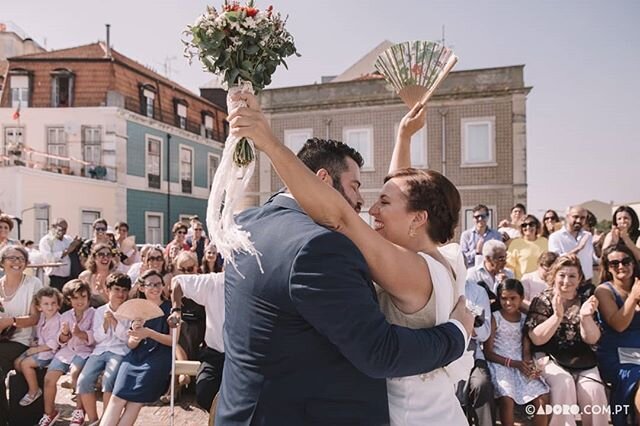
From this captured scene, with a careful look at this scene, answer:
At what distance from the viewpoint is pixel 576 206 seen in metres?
7.12

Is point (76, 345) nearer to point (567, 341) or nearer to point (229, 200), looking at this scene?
point (229, 200)

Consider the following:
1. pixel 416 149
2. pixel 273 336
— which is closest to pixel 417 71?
pixel 273 336

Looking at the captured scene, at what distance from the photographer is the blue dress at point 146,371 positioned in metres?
4.54

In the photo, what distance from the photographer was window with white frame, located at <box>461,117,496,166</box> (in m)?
18.2

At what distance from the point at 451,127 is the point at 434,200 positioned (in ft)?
57.1

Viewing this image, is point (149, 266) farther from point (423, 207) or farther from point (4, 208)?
point (4, 208)

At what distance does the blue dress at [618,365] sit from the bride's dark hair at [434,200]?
3.25 m

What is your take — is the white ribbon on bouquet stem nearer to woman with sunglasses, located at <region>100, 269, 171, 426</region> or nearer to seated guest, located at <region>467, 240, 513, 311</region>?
woman with sunglasses, located at <region>100, 269, 171, 426</region>

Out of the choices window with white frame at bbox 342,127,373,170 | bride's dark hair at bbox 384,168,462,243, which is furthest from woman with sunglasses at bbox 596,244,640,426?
window with white frame at bbox 342,127,373,170

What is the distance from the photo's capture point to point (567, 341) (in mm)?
4609

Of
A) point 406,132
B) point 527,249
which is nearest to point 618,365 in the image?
point 527,249

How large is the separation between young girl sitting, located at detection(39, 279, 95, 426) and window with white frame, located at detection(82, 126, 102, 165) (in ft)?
63.5

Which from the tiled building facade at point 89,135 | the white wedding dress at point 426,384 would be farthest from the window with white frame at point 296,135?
the white wedding dress at point 426,384

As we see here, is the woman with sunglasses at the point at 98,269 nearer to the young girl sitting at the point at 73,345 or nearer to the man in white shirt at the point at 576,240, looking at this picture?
the young girl sitting at the point at 73,345
